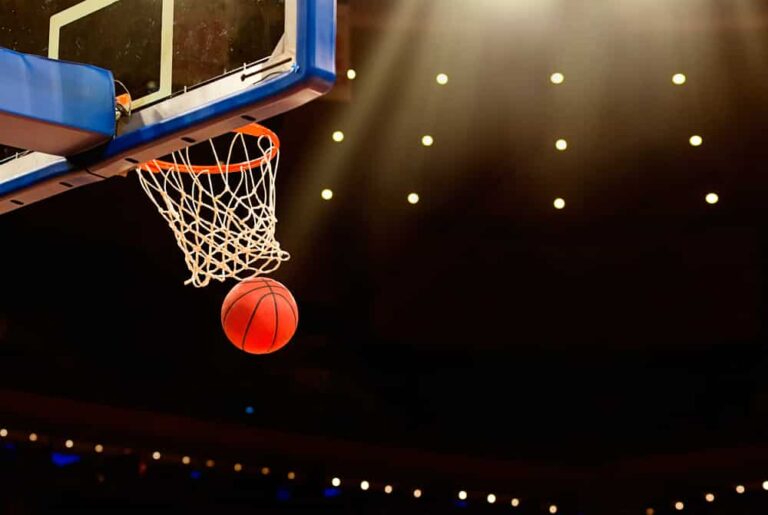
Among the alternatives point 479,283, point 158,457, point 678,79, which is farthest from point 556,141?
point 158,457

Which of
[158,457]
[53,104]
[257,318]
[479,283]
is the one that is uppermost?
[479,283]

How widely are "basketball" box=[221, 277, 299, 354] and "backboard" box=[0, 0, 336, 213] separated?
1.41 m

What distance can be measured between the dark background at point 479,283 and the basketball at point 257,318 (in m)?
1.58

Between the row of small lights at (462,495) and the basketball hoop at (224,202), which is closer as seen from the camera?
the basketball hoop at (224,202)

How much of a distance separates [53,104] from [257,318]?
1765 millimetres

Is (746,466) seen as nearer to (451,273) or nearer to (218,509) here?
(451,273)

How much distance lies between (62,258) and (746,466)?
176 inches

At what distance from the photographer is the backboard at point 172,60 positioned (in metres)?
2.52

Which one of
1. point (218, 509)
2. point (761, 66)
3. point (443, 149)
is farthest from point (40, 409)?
point (761, 66)

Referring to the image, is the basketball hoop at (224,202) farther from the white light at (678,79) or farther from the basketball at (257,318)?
the white light at (678,79)

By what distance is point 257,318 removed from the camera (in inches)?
173

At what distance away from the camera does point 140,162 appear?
284 centimetres

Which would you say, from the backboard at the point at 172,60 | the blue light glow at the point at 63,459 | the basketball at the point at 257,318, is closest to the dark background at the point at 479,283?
the blue light glow at the point at 63,459

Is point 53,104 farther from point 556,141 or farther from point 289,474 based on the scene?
point 289,474
